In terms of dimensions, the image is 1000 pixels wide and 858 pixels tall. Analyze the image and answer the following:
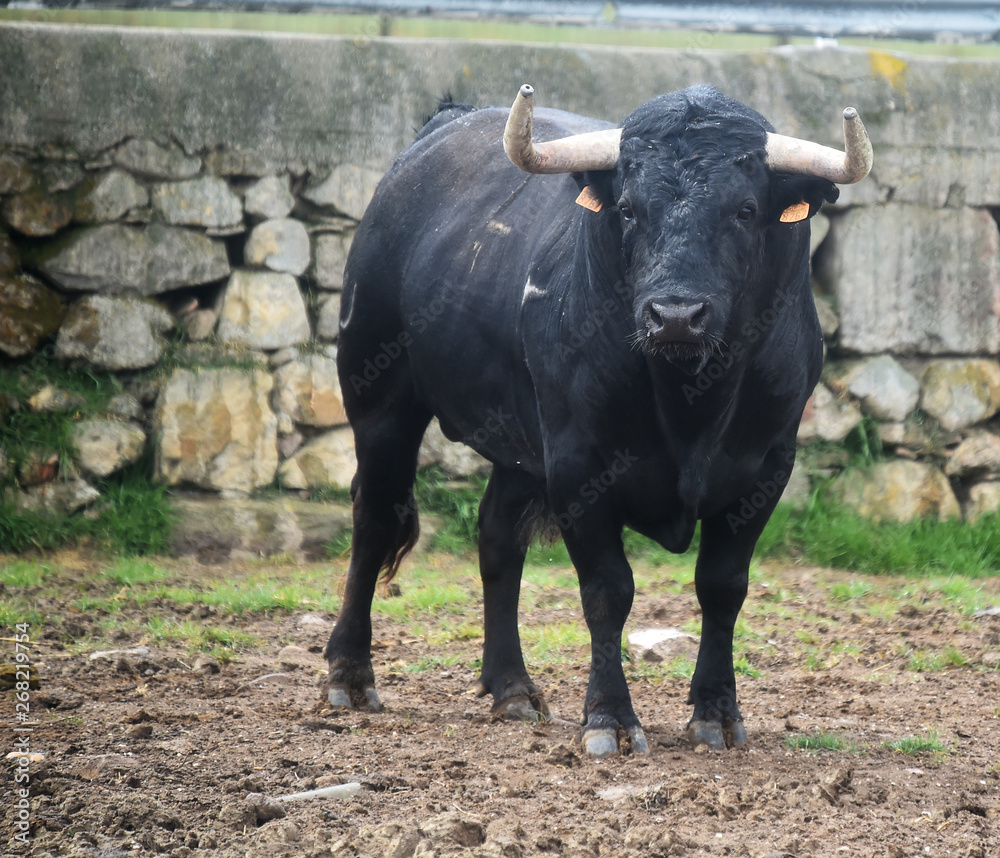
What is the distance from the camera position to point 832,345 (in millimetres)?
7305

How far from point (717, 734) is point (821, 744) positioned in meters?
0.32

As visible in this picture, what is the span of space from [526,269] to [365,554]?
1.32 meters

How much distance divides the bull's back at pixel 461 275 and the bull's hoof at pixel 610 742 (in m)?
0.93

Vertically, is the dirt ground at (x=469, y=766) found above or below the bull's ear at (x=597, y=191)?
below

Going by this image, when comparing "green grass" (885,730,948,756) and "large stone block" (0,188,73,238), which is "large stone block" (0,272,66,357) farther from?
Answer: "green grass" (885,730,948,756)

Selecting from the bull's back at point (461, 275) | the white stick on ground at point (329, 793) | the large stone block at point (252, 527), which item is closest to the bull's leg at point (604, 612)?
the bull's back at point (461, 275)

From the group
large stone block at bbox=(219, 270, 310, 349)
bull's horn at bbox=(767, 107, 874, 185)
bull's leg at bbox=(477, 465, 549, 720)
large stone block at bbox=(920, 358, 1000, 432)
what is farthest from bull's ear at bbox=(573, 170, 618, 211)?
large stone block at bbox=(920, 358, 1000, 432)

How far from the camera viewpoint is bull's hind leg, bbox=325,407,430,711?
4.71 m

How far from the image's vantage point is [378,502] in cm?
480

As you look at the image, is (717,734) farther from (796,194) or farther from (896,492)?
(896,492)

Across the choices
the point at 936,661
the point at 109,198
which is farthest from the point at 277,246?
the point at 936,661

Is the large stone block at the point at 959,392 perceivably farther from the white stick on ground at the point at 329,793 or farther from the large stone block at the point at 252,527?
the white stick on ground at the point at 329,793

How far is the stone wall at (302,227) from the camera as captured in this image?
668 centimetres

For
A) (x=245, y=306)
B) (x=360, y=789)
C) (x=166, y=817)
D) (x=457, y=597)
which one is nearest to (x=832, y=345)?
(x=457, y=597)
